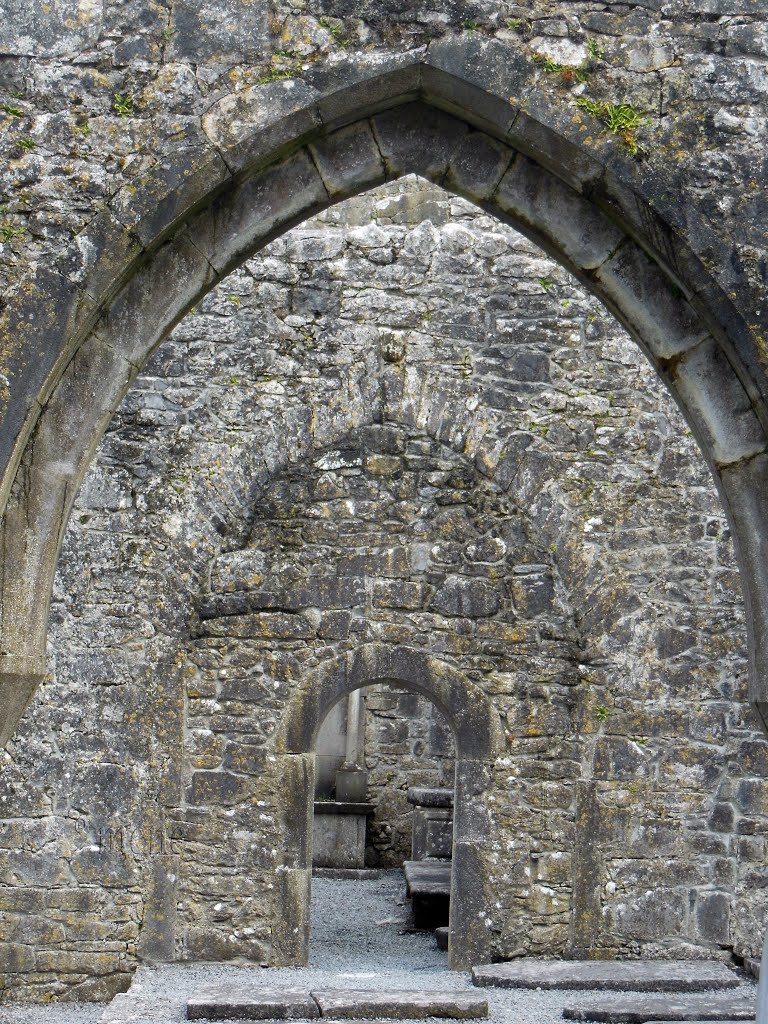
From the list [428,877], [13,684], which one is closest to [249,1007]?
[428,877]

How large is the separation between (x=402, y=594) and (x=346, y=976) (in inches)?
88.4

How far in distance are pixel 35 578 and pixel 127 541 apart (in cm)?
399

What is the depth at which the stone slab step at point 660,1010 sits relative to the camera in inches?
249

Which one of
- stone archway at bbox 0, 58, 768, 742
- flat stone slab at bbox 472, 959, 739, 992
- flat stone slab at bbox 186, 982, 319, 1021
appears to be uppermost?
stone archway at bbox 0, 58, 768, 742

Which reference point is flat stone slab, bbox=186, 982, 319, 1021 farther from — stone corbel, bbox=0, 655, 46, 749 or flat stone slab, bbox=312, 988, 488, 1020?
stone corbel, bbox=0, 655, 46, 749

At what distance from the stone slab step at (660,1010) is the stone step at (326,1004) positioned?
53 centimetres

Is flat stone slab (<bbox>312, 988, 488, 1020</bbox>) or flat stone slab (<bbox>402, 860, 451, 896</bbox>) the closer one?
flat stone slab (<bbox>312, 988, 488, 1020</bbox>)

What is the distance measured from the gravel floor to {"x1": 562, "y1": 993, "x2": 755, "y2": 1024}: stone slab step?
0.15 metres

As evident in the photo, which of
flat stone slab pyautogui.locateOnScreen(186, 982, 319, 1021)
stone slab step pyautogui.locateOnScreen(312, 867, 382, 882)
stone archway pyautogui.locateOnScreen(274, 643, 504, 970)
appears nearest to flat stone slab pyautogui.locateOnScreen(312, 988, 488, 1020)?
flat stone slab pyautogui.locateOnScreen(186, 982, 319, 1021)

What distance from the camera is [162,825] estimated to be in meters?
7.41

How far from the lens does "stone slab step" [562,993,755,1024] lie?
6312mm

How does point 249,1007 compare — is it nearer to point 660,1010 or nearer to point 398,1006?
point 398,1006

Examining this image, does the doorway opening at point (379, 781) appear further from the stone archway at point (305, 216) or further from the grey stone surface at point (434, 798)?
the stone archway at point (305, 216)

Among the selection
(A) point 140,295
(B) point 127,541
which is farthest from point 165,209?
(B) point 127,541
